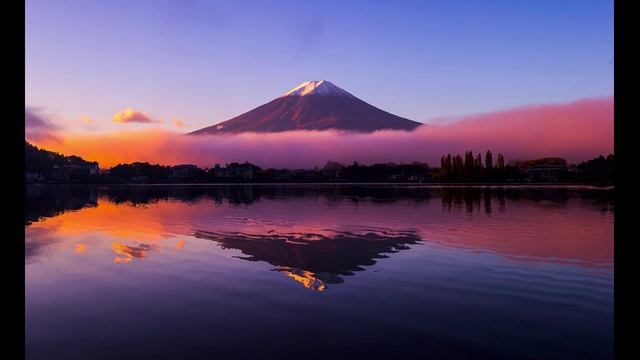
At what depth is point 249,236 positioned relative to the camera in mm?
22562

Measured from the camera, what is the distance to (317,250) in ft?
59.5

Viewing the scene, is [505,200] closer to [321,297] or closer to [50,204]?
[321,297]

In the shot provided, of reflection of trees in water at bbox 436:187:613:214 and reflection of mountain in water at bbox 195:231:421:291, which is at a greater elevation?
reflection of trees in water at bbox 436:187:613:214

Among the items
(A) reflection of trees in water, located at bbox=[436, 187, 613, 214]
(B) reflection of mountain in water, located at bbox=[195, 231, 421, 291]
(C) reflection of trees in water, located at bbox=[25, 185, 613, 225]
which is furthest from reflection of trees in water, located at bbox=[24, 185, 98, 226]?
(A) reflection of trees in water, located at bbox=[436, 187, 613, 214]

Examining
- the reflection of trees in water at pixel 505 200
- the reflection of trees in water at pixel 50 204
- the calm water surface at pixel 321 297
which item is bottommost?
the calm water surface at pixel 321 297

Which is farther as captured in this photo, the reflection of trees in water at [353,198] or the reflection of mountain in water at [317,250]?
the reflection of trees in water at [353,198]

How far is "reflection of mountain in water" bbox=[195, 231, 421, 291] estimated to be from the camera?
13875mm

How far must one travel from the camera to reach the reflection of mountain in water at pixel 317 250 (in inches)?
546

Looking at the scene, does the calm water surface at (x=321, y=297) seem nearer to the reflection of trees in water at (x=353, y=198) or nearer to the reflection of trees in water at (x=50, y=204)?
the reflection of trees in water at (x=50, y=204)

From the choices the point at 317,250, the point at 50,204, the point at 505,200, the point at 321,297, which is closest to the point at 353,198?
the point at 505,200

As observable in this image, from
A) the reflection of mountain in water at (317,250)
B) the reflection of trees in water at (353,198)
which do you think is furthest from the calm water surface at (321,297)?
the reflection of trees in water at (353,198)

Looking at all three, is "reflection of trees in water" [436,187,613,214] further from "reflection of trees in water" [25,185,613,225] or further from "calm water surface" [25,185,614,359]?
"calm water surface" [25,185,614,359]
